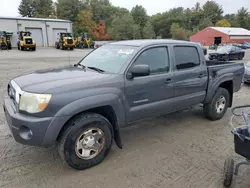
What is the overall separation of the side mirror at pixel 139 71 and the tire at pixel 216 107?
2276mm

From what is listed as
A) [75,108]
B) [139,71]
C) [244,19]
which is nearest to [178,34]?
[244,19]

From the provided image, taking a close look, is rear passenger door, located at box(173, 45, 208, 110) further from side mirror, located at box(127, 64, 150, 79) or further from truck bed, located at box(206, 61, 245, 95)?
side mirror, located at box(127, 64, 150, 79)

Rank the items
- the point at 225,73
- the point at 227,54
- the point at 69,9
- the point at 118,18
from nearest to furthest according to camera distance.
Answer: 1. the point at 225,73
2. the point at 227,54
3. the point at 69,9
4. the point at 118,18

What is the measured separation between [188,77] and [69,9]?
62409mm

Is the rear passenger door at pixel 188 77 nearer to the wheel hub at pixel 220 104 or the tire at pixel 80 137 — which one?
the wheel hub at pixel 220 104

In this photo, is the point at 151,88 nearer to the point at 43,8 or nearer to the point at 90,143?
the point at 90,143

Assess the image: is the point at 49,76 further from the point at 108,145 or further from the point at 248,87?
the point at 248,87

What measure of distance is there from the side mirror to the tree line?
57.5m

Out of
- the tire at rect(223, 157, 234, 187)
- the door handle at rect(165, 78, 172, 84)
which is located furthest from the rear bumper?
the tire at rect(223, 157, 234, 187)

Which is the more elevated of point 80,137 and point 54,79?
point 54,79

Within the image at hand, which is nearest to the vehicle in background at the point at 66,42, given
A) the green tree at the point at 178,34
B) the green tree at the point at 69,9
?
the green tree at the point at 69,9

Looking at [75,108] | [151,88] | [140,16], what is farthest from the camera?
[140,16]

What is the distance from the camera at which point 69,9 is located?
60438mm

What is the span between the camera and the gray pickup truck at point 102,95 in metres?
2.84
